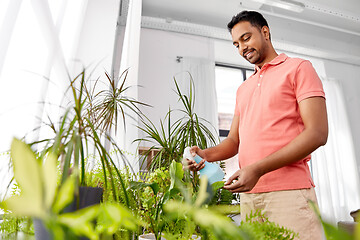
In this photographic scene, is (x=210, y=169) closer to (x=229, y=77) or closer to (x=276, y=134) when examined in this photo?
(x=276, y=134)

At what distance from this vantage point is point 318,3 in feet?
14.5

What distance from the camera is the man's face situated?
1.34 m

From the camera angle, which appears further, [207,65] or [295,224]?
[207,65]

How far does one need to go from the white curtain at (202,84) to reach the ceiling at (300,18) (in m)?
0.71

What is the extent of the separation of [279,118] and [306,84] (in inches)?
6.8

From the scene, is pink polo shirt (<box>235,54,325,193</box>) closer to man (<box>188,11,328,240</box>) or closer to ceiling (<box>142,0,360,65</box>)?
man (<box>188,11,328,240</box>)

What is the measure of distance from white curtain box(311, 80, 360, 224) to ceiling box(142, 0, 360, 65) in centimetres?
97

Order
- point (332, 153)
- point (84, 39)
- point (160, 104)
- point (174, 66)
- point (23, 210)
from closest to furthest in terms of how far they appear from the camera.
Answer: point (23, 210) → point (84, 39) → point (160, 104) → point (174, 66) → point (332, 153)

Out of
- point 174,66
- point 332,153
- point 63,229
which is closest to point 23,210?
point 63,229

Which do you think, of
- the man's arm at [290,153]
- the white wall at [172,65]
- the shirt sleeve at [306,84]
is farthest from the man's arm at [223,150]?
the white wall at [172,65]

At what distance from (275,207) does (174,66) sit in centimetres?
387

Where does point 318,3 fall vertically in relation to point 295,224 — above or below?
above

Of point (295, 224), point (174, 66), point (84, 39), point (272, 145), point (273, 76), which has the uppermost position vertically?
point (174, 66)

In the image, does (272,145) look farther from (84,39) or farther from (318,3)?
(318,3)
